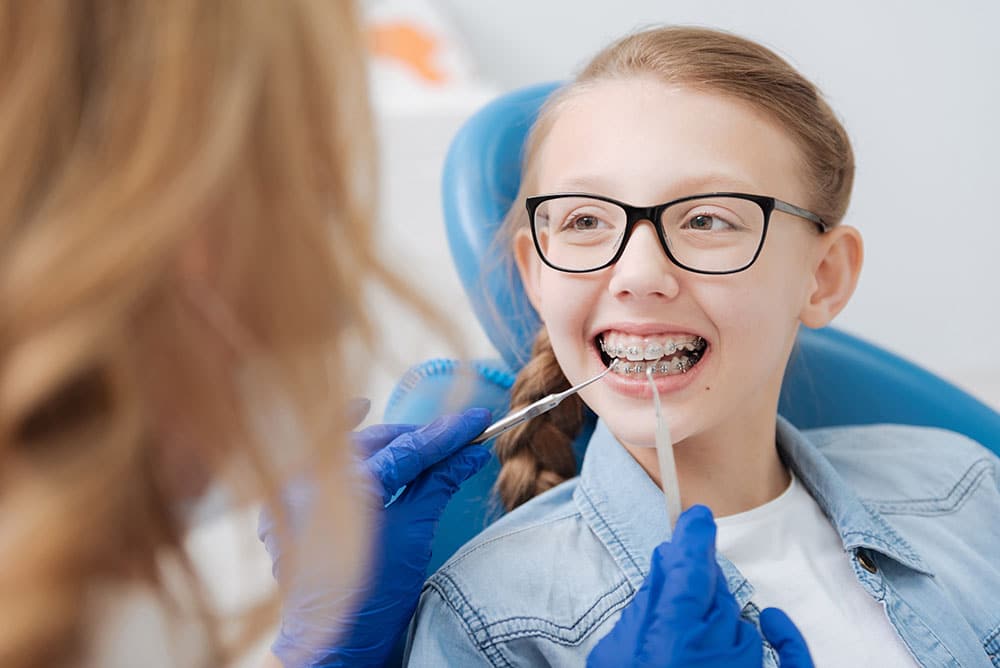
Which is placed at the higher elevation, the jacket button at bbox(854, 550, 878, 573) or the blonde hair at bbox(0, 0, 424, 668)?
the blonde hair at bbox(0, 0, 424, 668)

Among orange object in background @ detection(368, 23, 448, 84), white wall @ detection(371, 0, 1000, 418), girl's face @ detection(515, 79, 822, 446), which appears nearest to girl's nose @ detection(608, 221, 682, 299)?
girl's face @ detection(515, 79, 822, 446)

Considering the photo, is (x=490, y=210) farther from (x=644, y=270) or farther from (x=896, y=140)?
(x=896, y=140)

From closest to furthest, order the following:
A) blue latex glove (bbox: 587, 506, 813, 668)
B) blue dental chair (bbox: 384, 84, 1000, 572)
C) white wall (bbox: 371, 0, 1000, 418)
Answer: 1. blue latex glove (bbox: 587, 506, 813, 668)
2. blue dental chair (bbox: 384, 84, 1000, 572)
3. white wall (bbox: 371, 0, 1000, 418)

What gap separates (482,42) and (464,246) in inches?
69.3

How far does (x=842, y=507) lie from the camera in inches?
43.5

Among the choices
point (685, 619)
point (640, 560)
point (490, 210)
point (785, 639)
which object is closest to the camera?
point (685, 619)

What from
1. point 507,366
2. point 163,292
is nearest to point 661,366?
point 507,366

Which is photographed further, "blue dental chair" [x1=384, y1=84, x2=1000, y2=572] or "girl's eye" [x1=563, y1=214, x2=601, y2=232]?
"blue dental chair" [x1=384, y1=84, x2=1000, y2=572]

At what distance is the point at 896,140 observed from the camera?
264 cm

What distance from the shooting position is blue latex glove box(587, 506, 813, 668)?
80 cm

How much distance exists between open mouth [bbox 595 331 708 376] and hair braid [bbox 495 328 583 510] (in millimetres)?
196

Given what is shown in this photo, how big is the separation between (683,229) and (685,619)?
37 cm

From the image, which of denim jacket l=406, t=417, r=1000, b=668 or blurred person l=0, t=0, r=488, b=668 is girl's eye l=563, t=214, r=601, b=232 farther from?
blurred person l=0, t=0, r=488, b=668

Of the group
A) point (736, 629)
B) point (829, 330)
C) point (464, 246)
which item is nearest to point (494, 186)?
point (464, 246)
